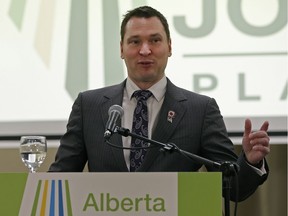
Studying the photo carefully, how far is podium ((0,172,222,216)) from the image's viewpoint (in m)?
1.73

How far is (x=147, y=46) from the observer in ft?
8.77

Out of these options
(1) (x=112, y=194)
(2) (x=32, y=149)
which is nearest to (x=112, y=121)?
(1) (x=112, y=194)

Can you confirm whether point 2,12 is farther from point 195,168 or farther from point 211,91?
point 195,168

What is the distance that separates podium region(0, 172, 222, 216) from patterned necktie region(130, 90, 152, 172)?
2.68 ft

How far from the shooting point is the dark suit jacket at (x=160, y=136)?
2582 mm

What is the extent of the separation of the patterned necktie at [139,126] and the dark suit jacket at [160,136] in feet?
0.16

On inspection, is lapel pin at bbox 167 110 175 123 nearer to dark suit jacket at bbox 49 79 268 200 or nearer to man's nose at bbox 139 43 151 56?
dark suit jacket at bbox 49 79 268 200

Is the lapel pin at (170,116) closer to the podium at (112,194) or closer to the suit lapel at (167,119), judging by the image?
the suit lapel at (167,119)

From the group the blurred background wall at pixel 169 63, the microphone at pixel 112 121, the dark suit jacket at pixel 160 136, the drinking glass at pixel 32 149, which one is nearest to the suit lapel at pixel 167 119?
the dark suit jacket at pixel 160 136

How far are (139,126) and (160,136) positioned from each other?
108 mm

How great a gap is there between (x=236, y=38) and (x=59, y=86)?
1036mm

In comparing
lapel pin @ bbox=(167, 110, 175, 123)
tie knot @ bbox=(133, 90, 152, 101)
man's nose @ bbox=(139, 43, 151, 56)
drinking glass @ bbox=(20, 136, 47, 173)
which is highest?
man's nose @ bbox=(139, 43, 151, 56)

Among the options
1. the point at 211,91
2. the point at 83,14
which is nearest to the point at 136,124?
the point at 211,91

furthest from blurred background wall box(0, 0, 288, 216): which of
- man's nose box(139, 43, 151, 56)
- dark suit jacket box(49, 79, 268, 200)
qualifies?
man's nose box(139, 43, 151, 56)
